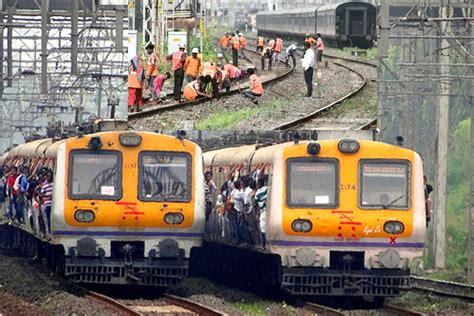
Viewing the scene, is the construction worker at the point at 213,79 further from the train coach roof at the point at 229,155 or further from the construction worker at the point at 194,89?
the train coach roof at the point at 229,155

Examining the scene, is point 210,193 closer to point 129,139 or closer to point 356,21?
A: point 129,139

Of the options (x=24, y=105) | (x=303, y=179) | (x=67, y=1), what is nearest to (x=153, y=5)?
(x=67, y=1)

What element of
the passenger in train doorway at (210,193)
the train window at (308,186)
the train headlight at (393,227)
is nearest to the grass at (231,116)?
the passenger in train doorway at (210,193)

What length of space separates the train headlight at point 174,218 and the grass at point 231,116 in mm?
5119

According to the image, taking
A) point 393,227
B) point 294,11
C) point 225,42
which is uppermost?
point 294,11

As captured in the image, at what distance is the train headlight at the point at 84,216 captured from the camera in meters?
17.2

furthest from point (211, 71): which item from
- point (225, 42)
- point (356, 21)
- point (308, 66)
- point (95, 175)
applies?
point (356, 21)

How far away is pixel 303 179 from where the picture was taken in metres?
16.9

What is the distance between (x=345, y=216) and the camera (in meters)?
16.8

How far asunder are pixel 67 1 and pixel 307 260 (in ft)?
29.2

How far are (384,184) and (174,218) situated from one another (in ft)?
8.52

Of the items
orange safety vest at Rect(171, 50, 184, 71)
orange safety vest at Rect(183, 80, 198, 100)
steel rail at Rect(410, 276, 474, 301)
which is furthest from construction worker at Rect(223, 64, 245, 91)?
steel rail at Rect(410, 276, 474, 301)

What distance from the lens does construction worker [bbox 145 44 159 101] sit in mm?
23062

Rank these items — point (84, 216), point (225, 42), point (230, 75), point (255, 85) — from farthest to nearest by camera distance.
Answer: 1. point (225, 42)
2. point (230, 75)
3. point (255, 85)
4. point (84, 216)
